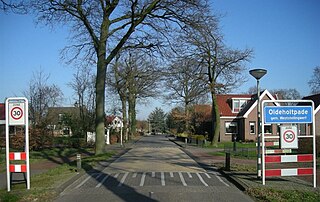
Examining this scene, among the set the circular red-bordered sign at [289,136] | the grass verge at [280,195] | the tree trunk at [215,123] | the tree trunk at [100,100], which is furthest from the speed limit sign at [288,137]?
the tree trunk at [215,123]

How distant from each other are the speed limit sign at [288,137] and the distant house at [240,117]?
35.5 meters

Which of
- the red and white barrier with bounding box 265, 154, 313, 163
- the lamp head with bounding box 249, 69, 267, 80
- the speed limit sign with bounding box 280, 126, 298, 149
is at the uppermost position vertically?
the lamp head with bounding box 249, 69, 267, 80

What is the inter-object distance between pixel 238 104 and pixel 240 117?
4.08 meters

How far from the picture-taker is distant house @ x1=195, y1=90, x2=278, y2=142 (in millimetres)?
47938

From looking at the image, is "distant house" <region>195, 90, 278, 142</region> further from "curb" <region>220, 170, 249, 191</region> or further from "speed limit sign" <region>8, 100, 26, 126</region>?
"speed limit sign" <region>8, 100, 26, 126</region>

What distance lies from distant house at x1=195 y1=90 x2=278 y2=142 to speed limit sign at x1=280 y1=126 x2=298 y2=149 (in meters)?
35.5

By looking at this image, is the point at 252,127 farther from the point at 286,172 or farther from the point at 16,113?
the point at 16,113

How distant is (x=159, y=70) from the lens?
153 feet

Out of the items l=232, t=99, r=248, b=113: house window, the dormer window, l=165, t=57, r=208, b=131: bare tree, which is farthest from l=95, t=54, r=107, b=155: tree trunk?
the dormer window

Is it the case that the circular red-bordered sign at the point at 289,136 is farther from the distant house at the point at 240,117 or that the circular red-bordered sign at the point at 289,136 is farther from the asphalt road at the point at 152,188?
the distant house at the point at 240,117

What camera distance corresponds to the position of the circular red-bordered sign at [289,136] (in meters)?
12.0

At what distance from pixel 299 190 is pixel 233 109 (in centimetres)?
4283

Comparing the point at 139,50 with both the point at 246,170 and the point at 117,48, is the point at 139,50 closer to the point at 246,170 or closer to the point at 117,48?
the point at 117,48

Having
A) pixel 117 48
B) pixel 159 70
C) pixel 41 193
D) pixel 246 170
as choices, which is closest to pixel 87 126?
pixel 159 70
